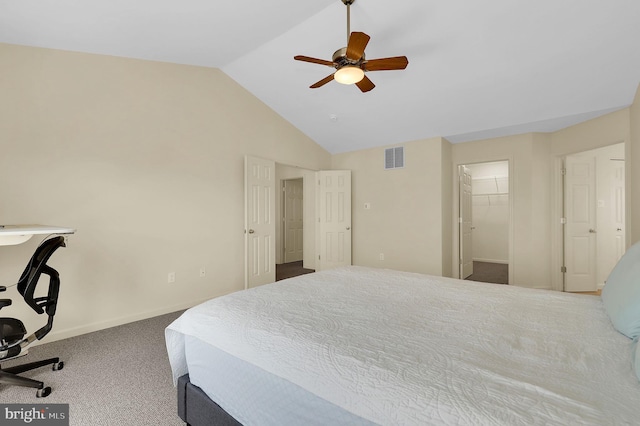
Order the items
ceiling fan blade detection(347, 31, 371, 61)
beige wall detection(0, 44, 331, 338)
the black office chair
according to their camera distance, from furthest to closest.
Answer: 1. beige wall detection(0, 44, 331, 338)
2. ceiling fan blade detection(347, 31, 371, 61)
3. the black office chair

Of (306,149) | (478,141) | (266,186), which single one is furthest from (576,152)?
(266,186)

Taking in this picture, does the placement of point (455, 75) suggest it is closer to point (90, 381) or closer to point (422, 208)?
point (422, 208)

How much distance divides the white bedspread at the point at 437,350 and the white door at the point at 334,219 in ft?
12.0

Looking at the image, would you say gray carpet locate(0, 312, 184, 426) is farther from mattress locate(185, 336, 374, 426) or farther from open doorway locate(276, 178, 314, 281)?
open doorway locate(276, 178, 314, 281)

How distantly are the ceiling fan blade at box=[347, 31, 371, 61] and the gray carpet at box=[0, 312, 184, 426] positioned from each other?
108 inches

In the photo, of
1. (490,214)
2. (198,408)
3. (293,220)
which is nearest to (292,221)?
(293,220)

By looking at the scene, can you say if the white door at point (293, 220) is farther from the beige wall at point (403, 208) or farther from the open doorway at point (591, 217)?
the open doorway at point (591, 217)

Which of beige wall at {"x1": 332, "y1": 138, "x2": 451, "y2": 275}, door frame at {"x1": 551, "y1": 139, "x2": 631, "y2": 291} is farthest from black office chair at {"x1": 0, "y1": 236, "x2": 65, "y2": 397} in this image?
door frame at {"x1": 551, "y1": 139, "x2": 631, "y2": 291}

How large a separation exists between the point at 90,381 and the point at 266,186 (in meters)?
3.04

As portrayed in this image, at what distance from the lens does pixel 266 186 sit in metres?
4.58

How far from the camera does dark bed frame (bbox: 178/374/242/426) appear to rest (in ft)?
4.46

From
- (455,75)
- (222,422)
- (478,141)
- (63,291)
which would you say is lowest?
(222,422)

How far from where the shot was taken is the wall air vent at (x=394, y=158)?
5.07 metres

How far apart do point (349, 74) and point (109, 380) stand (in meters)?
2.93
